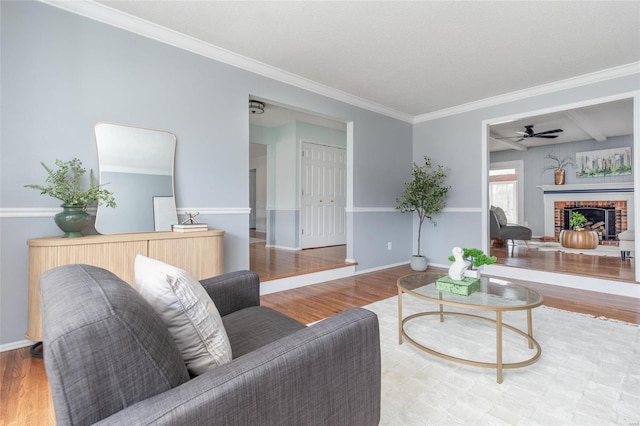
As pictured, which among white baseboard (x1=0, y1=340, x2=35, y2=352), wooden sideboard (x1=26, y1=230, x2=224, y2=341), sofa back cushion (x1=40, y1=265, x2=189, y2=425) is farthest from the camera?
white baseboard (x1=0, y1=340, x2=35, y2=352)

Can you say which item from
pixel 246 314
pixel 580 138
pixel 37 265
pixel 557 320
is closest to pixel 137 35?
pixel 37 265

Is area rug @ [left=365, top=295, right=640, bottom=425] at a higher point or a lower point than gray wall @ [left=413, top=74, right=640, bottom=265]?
lower

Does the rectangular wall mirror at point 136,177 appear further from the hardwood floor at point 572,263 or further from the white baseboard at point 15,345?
the hardwood floor at point 572,263

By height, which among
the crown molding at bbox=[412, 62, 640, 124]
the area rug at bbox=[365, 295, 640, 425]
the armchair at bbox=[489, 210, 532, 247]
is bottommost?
the area rug at bbox=[365, 295, 640, 425]

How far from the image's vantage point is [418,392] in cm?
163

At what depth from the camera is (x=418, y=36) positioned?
9.07 feet

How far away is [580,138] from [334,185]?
5.80 meters

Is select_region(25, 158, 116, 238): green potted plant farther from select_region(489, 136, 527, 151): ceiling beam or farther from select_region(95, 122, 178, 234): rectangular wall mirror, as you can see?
select_region(489, 136, 527, 151): ceiling beam

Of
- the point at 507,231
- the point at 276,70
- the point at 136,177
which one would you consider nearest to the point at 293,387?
the point at 136,177

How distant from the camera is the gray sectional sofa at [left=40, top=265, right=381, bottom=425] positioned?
62 cm

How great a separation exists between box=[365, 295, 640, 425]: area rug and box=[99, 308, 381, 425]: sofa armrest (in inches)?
21.7

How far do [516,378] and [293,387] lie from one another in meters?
1.54

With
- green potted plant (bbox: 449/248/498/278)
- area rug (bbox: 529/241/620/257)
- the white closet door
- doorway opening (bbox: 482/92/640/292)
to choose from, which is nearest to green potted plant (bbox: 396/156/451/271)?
doorway opening (bbox: 482/92/640/292)

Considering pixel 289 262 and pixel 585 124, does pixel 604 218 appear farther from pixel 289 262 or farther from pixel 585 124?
pixel 289 262
